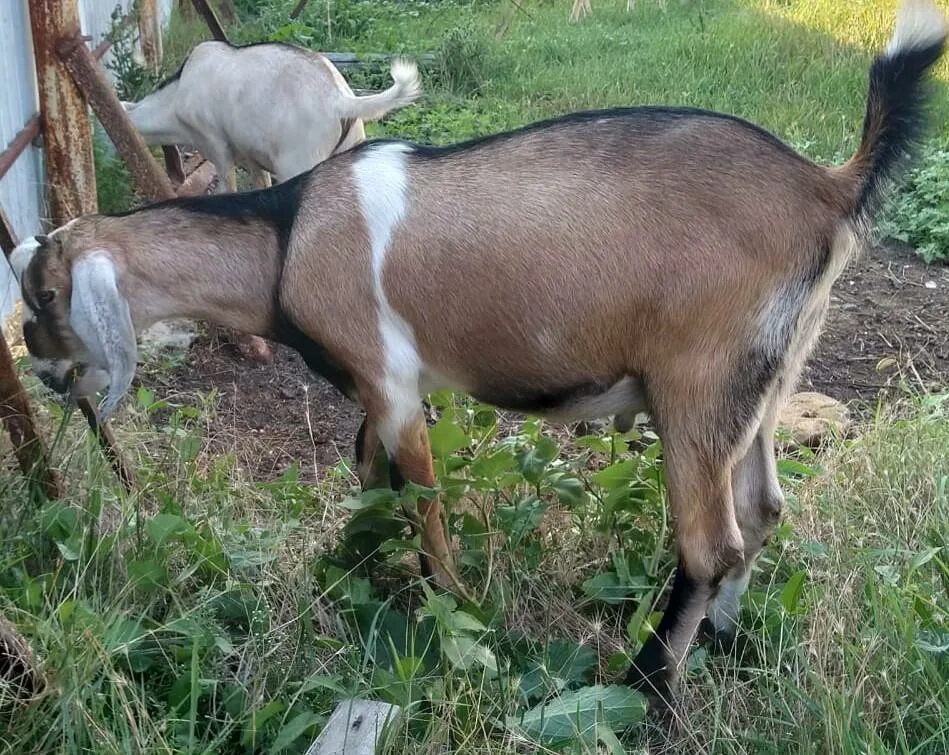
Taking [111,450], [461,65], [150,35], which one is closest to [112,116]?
[111,450]

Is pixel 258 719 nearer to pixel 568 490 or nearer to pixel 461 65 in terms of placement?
pixel 568 490

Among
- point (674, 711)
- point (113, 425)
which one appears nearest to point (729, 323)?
point (674, 711)

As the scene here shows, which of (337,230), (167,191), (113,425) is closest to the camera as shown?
(337,230)

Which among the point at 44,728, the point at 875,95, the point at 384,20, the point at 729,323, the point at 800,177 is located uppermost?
the point at 875,95

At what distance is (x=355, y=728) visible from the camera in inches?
87.3

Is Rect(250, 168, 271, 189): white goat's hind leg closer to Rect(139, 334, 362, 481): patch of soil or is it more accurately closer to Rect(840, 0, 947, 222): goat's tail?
Rect(139, 334, 362, 481): patch of soil

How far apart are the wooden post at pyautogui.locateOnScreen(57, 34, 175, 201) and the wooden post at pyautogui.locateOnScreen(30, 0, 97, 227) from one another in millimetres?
49

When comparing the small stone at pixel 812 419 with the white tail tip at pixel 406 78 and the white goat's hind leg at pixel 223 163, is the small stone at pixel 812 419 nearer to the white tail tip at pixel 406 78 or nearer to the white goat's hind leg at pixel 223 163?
the white tail tip at pixel 406 78

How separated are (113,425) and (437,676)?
173 cm

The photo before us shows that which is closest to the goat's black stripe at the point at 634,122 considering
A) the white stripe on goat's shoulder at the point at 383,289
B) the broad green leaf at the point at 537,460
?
the white stripe on goat's shoulder at the point at 383,289

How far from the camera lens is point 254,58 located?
555 centimetres

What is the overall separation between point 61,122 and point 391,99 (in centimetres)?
134

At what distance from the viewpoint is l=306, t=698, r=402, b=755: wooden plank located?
220 cm

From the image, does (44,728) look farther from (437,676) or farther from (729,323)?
(729,323)
